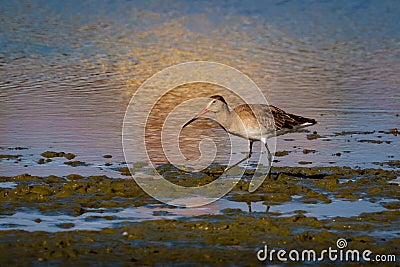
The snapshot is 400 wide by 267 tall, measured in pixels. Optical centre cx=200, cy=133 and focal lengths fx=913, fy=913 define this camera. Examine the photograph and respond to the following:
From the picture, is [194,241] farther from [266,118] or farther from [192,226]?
[266,118]

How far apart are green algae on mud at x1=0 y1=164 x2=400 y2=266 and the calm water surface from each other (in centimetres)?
139

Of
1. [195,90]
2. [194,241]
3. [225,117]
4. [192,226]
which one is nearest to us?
[194,241]

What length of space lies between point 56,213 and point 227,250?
2.17m

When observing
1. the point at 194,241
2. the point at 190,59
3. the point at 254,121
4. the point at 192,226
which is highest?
the point at 190,59

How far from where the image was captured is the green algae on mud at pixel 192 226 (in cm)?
803

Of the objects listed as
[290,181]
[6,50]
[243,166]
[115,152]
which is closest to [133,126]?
[115,152]

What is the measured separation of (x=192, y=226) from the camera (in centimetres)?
895

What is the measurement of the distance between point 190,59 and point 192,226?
614 inches

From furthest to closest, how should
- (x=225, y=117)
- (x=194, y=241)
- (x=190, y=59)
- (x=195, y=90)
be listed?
(x=190, y=59) → (x=195, y=90) → (x=225, y=117) → (x=194, y=241)

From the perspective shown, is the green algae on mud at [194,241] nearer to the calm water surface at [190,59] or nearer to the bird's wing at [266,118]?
the bird's wing at [266,118]

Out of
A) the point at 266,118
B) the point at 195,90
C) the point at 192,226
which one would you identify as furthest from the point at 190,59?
the point at 192,226

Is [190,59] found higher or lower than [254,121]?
higher

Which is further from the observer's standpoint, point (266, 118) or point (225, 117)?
point (225, 117)

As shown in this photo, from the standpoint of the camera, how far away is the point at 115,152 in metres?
13.3
